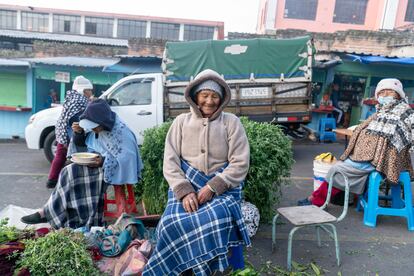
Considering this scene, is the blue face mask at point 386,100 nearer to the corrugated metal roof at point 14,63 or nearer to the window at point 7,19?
the corrugated metal roof at point 14,63

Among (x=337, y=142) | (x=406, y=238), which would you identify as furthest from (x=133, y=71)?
(x=406, y=238)

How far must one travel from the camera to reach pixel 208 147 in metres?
2.70

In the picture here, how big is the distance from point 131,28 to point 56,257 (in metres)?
33.0

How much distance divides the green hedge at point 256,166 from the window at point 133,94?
3.28 meters

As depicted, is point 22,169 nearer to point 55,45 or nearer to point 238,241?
point 238,241

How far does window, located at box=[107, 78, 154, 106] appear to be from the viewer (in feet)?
23.8

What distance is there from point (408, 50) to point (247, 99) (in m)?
8.80

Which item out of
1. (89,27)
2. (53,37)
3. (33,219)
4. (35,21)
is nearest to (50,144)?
(33,219)

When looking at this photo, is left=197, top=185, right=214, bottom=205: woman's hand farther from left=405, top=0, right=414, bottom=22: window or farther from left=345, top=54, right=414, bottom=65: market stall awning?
left=405, top=0, right=414, bottom=22: window

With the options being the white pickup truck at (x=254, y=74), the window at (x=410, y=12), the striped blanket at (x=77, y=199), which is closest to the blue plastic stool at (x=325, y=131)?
the white pickup truck at (x=254, y=74)

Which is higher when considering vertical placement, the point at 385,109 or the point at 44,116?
the point at 385,109

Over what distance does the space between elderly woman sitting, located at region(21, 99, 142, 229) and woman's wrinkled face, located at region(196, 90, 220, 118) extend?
4.13 ft

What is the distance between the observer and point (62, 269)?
249cm

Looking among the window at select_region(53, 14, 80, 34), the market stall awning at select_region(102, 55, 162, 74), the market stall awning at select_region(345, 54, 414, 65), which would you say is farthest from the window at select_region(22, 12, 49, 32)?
the market stall awning at select_region(345, 54, 414, 65)
